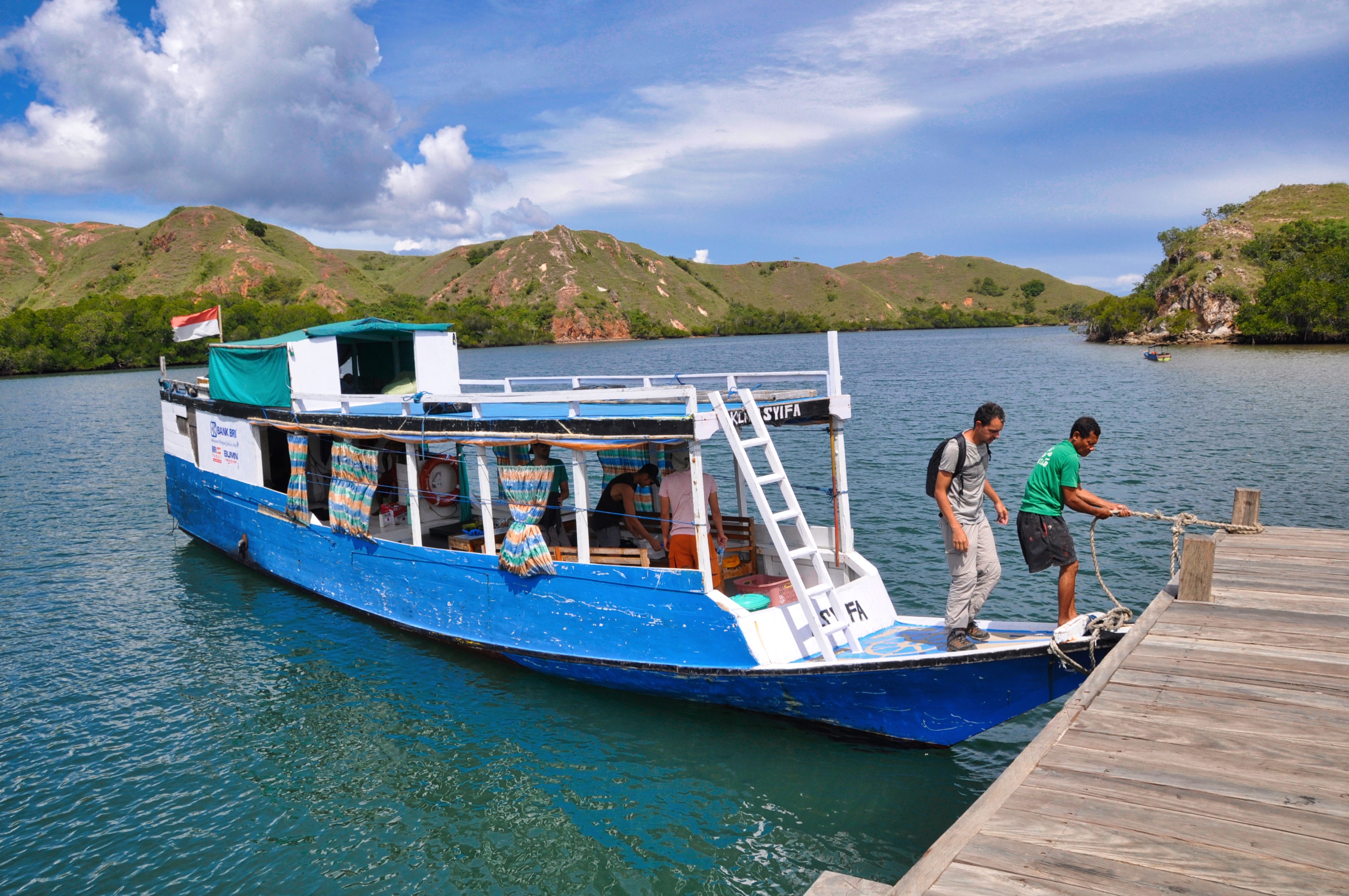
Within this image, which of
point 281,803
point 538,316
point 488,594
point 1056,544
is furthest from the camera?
point 538,316

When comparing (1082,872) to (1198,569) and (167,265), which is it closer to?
(1198,569)

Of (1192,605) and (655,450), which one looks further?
(655,450)

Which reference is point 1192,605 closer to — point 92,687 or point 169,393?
point 92,687

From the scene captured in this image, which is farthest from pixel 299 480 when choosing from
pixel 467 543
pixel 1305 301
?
pixel 1305 301

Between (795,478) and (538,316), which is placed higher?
(538,316)

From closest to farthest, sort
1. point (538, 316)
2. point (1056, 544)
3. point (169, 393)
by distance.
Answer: point (1056, 544), point (169, 393), point (538, 316)

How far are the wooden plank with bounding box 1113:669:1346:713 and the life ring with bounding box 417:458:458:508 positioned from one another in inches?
385

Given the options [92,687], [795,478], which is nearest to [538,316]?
[795,478]

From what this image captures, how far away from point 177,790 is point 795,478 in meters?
17.9

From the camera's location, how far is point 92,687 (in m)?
11.3

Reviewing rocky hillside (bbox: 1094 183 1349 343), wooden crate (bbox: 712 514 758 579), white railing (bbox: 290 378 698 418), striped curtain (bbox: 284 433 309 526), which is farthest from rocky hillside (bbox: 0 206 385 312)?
wooden crate (bbox: 712 514 758 579)

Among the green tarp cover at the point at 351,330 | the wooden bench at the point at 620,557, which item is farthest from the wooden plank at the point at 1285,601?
the green tarp cover at the point at 351,330

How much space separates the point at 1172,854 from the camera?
4.09 m

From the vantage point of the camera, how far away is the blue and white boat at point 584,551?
26.3ft
